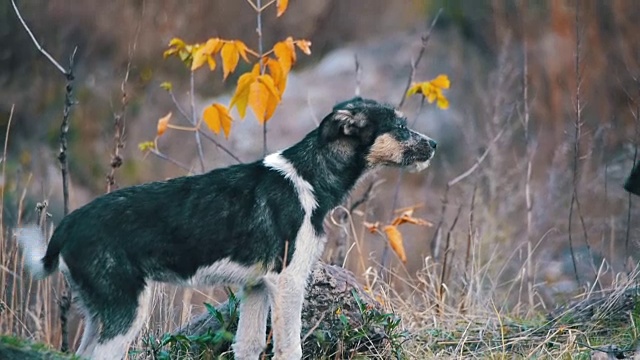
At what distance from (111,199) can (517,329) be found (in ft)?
8.77

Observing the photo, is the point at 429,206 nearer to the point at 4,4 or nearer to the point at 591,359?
the point at 4,4

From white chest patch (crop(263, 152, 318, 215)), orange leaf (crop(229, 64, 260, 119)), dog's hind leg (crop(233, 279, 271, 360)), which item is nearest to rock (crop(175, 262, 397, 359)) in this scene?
dog's hind leg (crop(233, 279, 271, 360))

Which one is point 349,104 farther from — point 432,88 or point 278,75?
point 432,88

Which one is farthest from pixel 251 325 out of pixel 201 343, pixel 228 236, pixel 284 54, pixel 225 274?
pixel 284 54

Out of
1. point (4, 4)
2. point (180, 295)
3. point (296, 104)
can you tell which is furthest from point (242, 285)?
point (4, 4)

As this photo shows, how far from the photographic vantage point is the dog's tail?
588 cm

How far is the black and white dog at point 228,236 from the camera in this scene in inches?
225

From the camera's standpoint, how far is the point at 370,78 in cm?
1502

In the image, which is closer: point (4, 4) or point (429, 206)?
point (429, 206)

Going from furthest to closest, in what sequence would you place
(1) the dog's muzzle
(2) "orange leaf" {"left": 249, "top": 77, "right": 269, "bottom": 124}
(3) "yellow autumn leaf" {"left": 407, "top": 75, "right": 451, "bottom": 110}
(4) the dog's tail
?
1. (3) "yellow autumn leaf" {"left": 407, "top": 75, "right": 451, "bottom": 110}
2. (2) "orange leaf" {"left": 249, "top": 77, "right": 269, "bottom": 124}
3. (1) the dog's muzzle
4. (4) the dog's tail

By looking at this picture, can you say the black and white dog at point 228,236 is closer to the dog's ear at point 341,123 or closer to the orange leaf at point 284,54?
the dog's ear at point 341,123

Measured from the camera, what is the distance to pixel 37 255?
19.5 ft

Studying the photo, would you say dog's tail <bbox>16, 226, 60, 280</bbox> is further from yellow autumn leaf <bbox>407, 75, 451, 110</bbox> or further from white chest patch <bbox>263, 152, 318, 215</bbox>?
yellow autumn leaf <bbox>407, 75, 451, 110</bbox>

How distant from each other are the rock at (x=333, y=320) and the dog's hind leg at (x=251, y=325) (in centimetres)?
11
